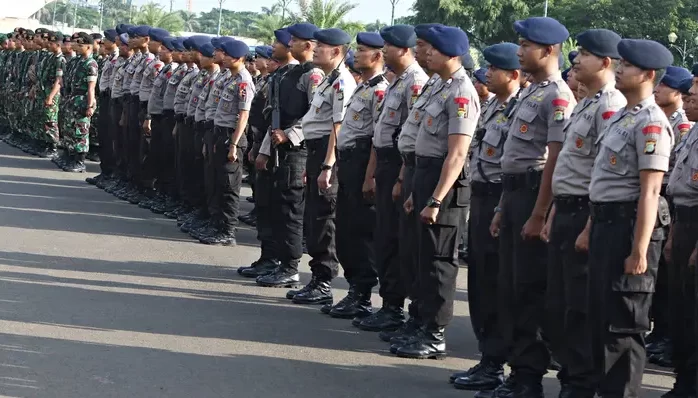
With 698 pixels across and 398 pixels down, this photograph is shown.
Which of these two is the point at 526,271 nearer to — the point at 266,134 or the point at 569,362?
the point at 569,362

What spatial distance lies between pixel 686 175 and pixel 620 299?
1.80m

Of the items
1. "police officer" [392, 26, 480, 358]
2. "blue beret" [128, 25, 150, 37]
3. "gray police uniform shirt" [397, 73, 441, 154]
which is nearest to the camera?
"police officer" [392, 26, 480, 358]

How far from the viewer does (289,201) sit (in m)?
10.1

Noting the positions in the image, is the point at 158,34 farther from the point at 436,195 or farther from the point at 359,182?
the point at 436,195

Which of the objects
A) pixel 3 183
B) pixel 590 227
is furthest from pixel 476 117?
pixel 3 183

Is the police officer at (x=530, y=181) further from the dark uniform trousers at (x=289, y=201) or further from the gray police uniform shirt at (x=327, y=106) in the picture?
the dark uniform trousers at (x=289, y=201)

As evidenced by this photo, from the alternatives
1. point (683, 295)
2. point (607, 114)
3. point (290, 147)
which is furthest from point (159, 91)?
point (607, 114)

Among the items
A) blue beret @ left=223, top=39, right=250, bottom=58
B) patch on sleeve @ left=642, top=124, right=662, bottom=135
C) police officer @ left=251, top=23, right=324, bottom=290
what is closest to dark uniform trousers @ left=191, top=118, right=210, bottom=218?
blue beret @ left=223, top=39, right=250, bottom=58

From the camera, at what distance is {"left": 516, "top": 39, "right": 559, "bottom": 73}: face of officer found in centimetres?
662

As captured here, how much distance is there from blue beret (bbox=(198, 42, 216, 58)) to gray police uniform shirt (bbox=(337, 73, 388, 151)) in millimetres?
4269

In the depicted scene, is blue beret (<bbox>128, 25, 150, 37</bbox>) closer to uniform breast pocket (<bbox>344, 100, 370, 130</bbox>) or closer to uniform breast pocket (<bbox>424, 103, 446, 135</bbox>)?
uniform breast pocket (<bbox>344, 100, 370, 130</bbox>)

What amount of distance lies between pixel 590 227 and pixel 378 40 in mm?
3283

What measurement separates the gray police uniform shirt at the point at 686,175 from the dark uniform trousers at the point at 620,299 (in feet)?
4.82

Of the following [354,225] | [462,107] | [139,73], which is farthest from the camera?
[139,73]
